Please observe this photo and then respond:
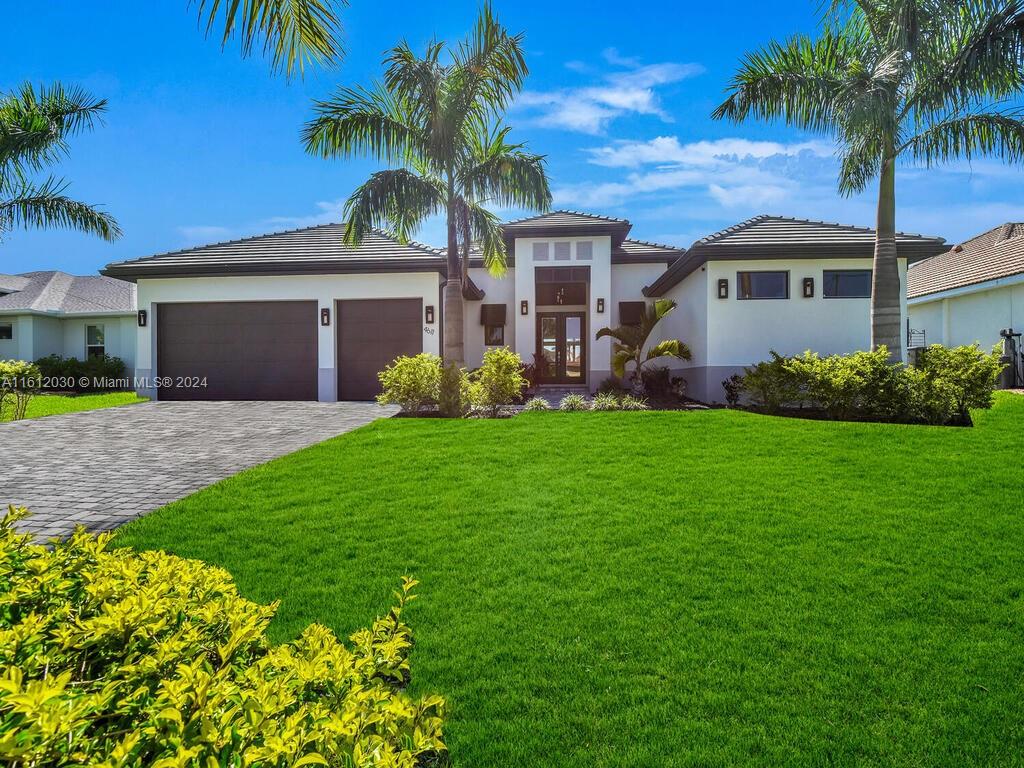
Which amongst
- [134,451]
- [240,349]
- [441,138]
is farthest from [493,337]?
[134,451]

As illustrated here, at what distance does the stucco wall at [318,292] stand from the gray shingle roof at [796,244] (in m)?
7.50

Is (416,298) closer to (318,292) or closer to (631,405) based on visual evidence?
(318,292)

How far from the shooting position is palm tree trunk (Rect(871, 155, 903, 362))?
1103 centimetres

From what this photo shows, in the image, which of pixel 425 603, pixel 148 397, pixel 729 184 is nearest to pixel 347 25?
pixel 425 603

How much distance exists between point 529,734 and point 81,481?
21.6 ft

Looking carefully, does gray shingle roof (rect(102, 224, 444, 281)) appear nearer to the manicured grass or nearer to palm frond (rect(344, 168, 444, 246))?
palm frond (rect(344, 168, 444, 246))

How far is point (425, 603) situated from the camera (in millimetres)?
3629

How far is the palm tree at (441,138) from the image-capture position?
11977 mm

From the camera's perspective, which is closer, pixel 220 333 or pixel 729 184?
pixel 729 184

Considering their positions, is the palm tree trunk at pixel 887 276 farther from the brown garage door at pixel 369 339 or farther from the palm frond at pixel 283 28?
the brown garage door at pixel 369 339

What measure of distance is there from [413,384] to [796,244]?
10247mm

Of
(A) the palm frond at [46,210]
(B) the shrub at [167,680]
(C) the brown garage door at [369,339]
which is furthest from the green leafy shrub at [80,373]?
(B) the shrub at [167,680]

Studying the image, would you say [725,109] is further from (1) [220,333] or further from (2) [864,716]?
(1) [220,333]

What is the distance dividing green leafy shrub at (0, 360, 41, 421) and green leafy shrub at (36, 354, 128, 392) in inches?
270
